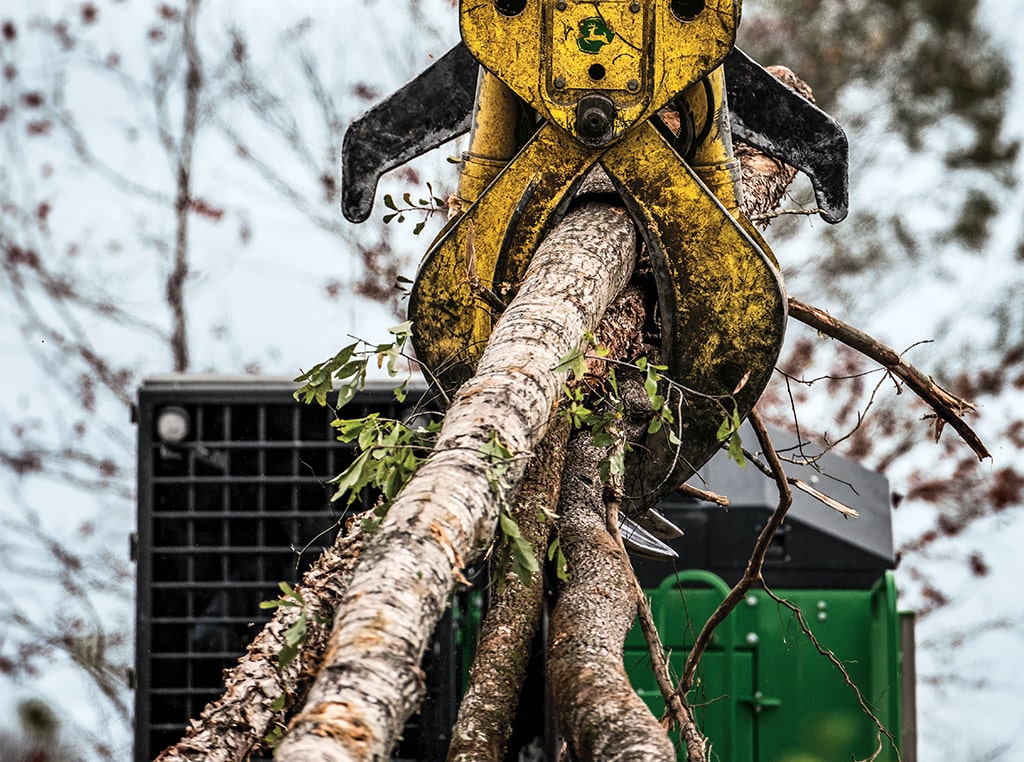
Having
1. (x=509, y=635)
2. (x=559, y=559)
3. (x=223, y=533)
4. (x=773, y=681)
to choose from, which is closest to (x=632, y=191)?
(x=559, y=559)

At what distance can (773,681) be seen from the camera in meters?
4.69

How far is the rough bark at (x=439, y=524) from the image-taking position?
1606 millimetres

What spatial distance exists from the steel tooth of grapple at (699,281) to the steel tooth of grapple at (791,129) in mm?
569

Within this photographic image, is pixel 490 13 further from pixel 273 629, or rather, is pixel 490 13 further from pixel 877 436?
pixel 877 436

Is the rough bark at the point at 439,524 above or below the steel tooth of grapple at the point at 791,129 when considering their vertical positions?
below

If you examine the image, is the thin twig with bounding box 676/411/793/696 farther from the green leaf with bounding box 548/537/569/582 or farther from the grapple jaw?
the green leaf with bounding box 548/537/569/582

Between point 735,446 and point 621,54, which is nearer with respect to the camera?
point 735,446

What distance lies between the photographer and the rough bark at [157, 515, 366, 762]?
7.39 feet

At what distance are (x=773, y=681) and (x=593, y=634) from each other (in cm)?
258

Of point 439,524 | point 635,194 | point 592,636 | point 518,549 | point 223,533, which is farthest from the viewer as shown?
point 223,533

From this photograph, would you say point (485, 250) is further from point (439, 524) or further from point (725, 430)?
point (439, 524)

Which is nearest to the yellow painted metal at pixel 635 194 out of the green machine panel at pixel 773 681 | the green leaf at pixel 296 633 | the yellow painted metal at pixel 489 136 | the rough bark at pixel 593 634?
the yellow painted metal at pixel 489 136

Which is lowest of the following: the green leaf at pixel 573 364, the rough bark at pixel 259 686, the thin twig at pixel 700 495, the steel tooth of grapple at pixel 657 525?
the rough bark at pixel 259 686

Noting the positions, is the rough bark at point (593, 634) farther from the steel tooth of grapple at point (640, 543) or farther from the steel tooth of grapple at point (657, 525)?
the steel tooth of grapple at point (657, 525)
